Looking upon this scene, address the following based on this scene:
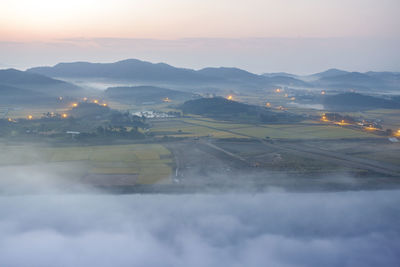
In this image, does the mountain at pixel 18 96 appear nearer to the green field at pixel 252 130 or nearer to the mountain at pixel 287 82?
the green field at pixel 252 130

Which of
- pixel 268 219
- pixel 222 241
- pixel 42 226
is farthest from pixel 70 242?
pixel 268 219

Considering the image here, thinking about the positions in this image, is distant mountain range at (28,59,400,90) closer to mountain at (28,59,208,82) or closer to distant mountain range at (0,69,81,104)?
mountain at (28,59,208,82)

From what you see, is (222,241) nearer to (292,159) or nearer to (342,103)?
(292,159)

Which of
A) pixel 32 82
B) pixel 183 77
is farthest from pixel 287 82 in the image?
pixel 32 82

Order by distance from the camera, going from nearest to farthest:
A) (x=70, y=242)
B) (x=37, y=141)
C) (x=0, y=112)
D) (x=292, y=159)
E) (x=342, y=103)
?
(x=70, y=242)
(x=292, y=159)
(x=37, y=141)
(x=0, y=112)
(x=342, y=103)

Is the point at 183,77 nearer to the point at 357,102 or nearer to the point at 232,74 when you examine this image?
the point at 232,74

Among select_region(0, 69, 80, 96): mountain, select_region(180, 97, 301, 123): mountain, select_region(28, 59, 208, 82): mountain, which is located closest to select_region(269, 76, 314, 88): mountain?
select_region(28, 59, 208, 82): mountain
